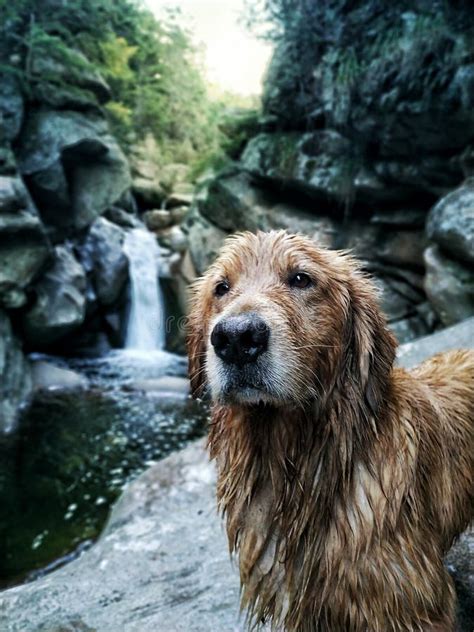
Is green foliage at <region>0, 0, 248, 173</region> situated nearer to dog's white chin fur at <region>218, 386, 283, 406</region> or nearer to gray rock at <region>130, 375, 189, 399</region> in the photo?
gray rock at <region>130, 375, 189, 399</region>

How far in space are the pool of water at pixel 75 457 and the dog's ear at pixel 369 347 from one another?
3392mm

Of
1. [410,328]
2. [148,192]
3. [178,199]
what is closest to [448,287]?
[410,328]

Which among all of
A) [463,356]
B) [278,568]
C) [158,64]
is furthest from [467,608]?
[158,64]

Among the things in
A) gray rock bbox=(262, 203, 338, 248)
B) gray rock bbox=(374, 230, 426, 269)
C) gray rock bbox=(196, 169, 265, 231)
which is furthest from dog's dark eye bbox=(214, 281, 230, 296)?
gray rock bbox=(196, 169, 265, 231)

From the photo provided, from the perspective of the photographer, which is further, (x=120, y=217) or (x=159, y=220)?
(x=159, y=220)

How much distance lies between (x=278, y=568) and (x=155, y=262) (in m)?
17.7

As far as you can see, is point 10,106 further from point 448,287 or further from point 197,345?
point 197,345

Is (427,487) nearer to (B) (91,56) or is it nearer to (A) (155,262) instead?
(B) (91,56)

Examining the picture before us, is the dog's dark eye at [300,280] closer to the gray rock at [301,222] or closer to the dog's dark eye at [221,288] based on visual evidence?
the dog's dark eye at [221,288]

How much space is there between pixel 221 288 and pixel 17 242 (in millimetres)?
10646

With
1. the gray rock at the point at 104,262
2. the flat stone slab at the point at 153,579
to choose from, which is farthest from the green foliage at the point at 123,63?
the flat stone slab at the point at 153,579

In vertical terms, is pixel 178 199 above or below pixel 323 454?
above

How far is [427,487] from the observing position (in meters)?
2.27

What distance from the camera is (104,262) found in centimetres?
1698
